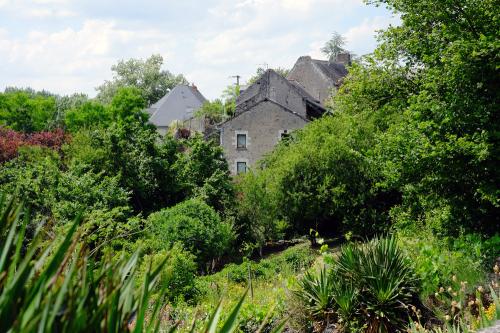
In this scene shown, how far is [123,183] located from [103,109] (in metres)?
43.6

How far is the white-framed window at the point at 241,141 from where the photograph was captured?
166ft

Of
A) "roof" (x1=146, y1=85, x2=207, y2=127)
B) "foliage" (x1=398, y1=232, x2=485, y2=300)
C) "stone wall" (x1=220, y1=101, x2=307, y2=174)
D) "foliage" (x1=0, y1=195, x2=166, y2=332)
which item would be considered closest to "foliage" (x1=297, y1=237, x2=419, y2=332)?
"foliage" (x1=398, y1=232, x2=485, y2=300)

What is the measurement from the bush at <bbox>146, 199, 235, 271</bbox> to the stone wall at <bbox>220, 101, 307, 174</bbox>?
77.1ft

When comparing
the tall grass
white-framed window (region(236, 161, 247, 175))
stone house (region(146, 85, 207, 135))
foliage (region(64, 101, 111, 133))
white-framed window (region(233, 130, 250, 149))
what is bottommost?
the tall grass

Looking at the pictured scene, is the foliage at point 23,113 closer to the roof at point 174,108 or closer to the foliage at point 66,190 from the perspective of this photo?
the roof at point 174,108

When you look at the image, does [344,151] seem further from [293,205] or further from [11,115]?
[11,115]

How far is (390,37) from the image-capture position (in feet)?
59.2

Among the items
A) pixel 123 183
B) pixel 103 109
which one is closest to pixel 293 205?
pixel 123 183

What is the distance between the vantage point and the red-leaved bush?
3766 cm

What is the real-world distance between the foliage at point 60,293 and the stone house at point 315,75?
5862 centimetres

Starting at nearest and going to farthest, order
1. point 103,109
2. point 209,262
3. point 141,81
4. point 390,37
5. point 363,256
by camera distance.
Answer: point 363,256 → point 390,37 → point 209,262 → point 103,109 → point 141,81

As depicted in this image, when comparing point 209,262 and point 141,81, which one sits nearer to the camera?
point 209,262

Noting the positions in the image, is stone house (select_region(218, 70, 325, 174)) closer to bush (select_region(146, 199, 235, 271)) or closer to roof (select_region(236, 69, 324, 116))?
roof (select_region(236, 69, 324, 116))

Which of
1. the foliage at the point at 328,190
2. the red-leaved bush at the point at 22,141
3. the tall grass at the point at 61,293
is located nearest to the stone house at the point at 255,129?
the red-leaved bush at the point at 22,141
